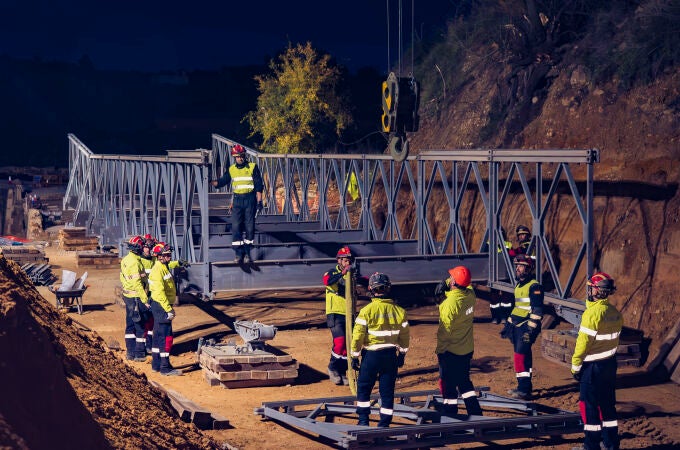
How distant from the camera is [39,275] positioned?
827 inches

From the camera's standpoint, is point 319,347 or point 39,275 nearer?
point 319,347

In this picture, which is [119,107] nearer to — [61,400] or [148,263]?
[148,263]

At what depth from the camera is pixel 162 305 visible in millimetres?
12336

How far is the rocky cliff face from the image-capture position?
553 inches

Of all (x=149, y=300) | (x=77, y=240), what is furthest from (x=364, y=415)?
(x=77, y=240)

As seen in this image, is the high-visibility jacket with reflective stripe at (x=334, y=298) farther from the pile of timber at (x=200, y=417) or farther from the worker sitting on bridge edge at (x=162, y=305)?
the pile of timber at (x=200, y=417)

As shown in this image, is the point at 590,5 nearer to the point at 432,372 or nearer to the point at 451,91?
the point at 451,91

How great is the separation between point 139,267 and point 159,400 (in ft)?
14.3

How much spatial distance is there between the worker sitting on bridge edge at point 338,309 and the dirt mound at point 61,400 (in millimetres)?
3690

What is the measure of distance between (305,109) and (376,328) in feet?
99.2

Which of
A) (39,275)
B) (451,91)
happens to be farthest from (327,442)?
(451,91)

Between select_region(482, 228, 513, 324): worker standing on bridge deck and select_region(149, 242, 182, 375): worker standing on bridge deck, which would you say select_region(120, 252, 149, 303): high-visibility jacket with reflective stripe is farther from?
select_region(482, 228, 513, 324): worker standing on bridge deck

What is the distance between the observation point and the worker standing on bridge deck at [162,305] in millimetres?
12266

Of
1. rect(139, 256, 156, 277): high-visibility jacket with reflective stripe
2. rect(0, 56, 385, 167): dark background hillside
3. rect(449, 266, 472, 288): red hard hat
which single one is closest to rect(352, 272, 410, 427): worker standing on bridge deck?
rect(449, 266, 472, 288): red hard hat
